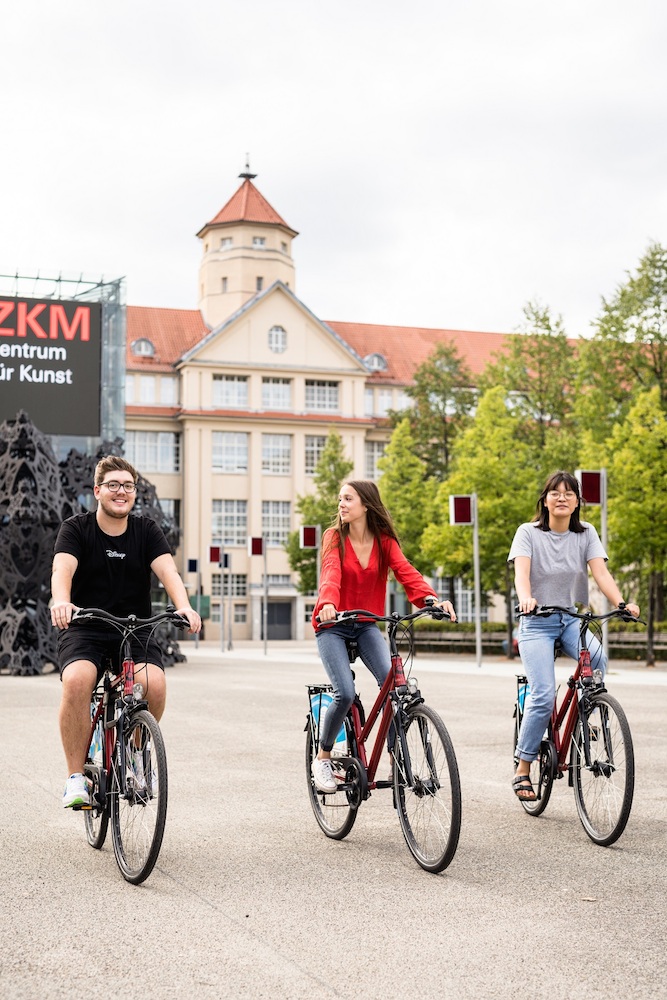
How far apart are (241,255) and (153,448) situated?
13354 millimetres

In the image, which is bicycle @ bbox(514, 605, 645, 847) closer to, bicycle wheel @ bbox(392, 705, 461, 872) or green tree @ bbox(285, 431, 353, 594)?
bicycle wheel @ bbox(392, 705, 461, 872)

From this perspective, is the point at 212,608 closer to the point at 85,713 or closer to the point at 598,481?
the point at 598,481

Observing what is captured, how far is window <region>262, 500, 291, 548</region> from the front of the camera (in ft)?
238

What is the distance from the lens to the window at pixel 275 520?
72.6 meters

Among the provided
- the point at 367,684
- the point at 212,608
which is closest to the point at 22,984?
the point at 367,684

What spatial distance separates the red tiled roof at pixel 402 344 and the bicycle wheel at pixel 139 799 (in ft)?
234

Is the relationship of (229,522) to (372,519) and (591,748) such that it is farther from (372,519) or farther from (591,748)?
(591,748)

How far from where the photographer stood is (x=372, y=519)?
21.5 ft

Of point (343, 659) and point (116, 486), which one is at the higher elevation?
point (116, 486)

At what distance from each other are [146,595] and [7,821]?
1.89 m

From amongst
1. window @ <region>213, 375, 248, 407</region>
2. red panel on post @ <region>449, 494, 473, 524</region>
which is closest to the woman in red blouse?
red panel on post @ <region>449, 494, 473, 524</region>

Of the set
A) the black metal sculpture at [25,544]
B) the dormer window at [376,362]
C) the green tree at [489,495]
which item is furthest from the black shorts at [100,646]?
the dormer window at [376,362]

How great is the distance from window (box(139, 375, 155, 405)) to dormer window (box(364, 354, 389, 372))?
43.1ft

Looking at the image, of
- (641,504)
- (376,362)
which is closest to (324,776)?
(641,504)
